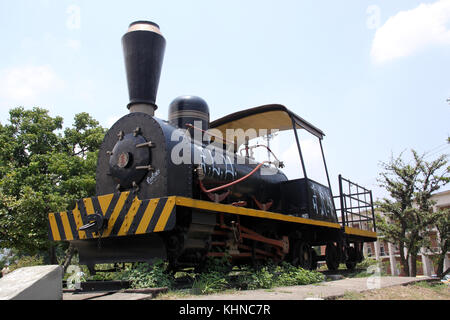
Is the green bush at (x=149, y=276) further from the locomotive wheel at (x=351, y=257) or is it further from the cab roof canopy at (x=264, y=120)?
the locomotive wheel at (x=351, y=257)

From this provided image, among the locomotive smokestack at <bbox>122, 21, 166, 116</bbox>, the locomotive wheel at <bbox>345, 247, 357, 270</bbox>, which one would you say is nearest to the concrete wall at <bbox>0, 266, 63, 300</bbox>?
the locomotive smokestack at <bbox>122, 21, 166, 116</bbox>

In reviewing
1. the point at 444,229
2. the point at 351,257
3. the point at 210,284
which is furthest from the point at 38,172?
the point at 444,229

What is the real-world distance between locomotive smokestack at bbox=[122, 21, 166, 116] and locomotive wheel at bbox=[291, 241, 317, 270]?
13.8 feet

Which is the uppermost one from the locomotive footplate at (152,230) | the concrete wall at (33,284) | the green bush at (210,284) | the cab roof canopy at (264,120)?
the cab roof canopy at (264,120)

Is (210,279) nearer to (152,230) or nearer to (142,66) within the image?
(152,230)

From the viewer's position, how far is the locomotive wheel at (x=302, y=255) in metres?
8.40

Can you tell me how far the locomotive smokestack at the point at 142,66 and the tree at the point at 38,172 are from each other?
9227mm

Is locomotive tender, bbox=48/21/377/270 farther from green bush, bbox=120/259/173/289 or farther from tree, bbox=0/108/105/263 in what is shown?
tree, bbox=0/108/105/263

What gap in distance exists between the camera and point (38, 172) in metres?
16.2

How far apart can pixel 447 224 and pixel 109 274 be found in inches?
585

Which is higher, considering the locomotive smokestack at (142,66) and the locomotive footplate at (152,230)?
the locomotive smokestack at (142,66)

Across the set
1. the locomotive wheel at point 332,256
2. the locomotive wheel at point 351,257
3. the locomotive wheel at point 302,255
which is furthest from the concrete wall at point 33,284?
the locomotive wheel at point 351,257
